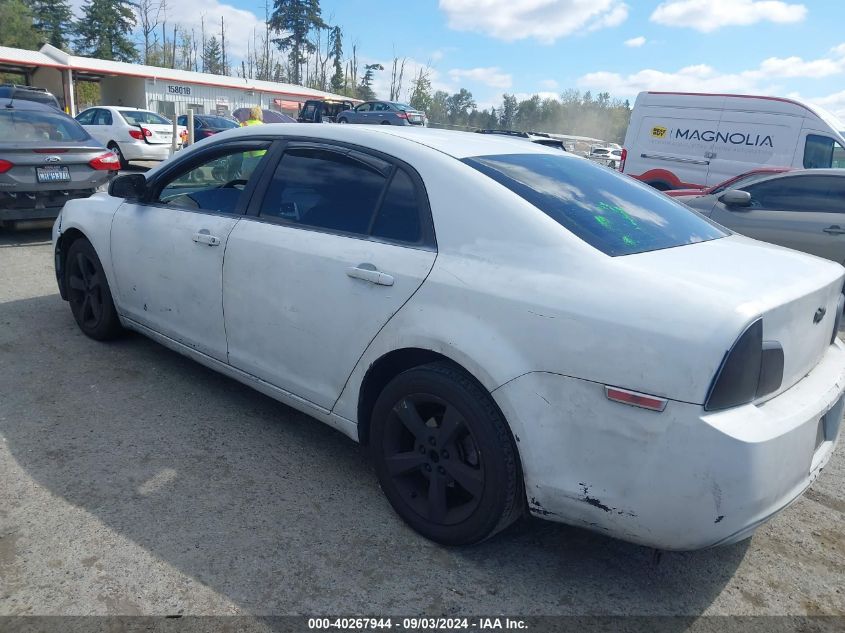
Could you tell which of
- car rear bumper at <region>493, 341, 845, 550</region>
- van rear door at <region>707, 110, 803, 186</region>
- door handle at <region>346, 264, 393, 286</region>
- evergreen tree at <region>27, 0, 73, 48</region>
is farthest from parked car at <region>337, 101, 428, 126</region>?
evergreen tree at <region>27, 0, 73, 48</region>

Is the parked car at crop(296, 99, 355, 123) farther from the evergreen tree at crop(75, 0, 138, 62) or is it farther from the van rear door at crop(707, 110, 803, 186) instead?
the evergreen tree at crop(75, 0, 138, 62)

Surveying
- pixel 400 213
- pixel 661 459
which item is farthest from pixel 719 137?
pixel 661 459

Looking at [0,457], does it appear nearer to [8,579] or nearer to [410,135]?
[8,579]

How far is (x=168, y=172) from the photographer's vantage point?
386 centimetres

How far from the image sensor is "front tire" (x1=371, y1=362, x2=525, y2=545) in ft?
7.50

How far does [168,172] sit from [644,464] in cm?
321

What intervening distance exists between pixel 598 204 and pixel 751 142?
433 inches

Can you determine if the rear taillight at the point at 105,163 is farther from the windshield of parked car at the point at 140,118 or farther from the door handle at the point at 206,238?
the windshield of parked car at the point at 140,118

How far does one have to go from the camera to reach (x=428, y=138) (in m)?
2.97

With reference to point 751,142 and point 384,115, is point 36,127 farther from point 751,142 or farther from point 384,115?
point 384,115

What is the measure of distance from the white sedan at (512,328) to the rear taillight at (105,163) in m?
5.01

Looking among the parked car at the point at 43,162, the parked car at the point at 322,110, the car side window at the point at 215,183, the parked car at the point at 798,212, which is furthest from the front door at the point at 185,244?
the parked car at the point at 322,110

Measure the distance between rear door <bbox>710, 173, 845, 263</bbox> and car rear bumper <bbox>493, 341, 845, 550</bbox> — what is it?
5.40 m

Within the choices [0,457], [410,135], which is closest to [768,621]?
[410,135]
